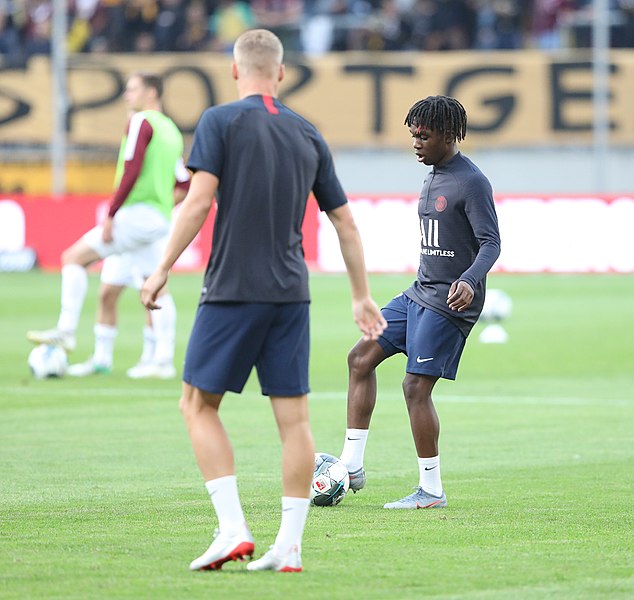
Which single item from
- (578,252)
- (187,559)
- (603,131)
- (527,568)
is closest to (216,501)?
(187,559)

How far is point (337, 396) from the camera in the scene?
13.3 meters

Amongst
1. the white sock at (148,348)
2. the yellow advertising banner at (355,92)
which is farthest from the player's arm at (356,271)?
the yellow advertising banner at (355,92)

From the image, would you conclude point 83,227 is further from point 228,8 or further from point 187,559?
point 187,559

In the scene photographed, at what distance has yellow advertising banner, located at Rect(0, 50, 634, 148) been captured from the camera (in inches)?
1228

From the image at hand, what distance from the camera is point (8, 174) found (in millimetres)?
30891

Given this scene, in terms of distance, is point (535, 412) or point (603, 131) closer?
Answer: point (535, 412)

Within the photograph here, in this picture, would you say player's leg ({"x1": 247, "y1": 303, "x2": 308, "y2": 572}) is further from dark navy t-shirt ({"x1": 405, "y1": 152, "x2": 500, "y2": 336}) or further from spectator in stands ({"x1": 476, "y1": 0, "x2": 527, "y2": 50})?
spectator in stands ({"x1": 476, "y1": 0, "x2": 527, "y2": 50})

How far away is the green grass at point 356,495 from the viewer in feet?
19.8

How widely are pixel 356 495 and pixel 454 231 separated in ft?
5.10

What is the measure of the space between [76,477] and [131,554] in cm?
247

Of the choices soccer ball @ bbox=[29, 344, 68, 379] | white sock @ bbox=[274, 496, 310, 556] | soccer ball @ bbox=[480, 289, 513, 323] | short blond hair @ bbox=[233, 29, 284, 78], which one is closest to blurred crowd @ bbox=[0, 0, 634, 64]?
soccer ball @ bbox=[480, 289, 513, 323]

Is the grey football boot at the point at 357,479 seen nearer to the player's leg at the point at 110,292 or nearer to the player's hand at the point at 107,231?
the player's hand at the point at 107,231

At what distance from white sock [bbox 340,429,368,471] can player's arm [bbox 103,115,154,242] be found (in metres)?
5.71

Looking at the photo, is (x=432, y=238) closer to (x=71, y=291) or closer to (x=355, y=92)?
(x=71, y=291)
